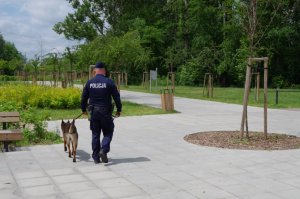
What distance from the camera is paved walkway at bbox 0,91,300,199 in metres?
6.01

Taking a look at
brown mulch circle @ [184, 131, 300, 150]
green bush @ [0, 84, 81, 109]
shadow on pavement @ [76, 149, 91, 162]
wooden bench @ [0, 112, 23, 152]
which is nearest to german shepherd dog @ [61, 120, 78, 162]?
shadow on pavement @ [76, 149, 91, 162]

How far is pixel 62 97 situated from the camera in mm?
18812

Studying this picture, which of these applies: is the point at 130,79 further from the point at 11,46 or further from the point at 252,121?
the point at 11,46

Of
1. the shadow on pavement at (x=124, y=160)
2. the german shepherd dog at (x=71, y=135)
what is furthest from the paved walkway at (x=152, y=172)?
the german shepherd dog at (x=71, y=135)

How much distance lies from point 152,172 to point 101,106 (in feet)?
4.72

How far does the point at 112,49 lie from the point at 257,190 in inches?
602

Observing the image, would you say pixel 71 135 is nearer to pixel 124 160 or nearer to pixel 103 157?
pixel 103 157

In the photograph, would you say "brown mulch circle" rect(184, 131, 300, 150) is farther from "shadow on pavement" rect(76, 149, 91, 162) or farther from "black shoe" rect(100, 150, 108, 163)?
"black shoe" rect(100, 150, 108, 163)

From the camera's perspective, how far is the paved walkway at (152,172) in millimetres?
6008

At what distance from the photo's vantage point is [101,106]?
25.1 ft

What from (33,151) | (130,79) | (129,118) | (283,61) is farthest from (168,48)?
(33,151)

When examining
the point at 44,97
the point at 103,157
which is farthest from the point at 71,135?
the point at 44,97

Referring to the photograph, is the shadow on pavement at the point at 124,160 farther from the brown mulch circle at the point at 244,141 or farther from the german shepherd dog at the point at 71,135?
the brown mulch circle at the point at 244,141

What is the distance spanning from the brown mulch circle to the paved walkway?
1.17ft
